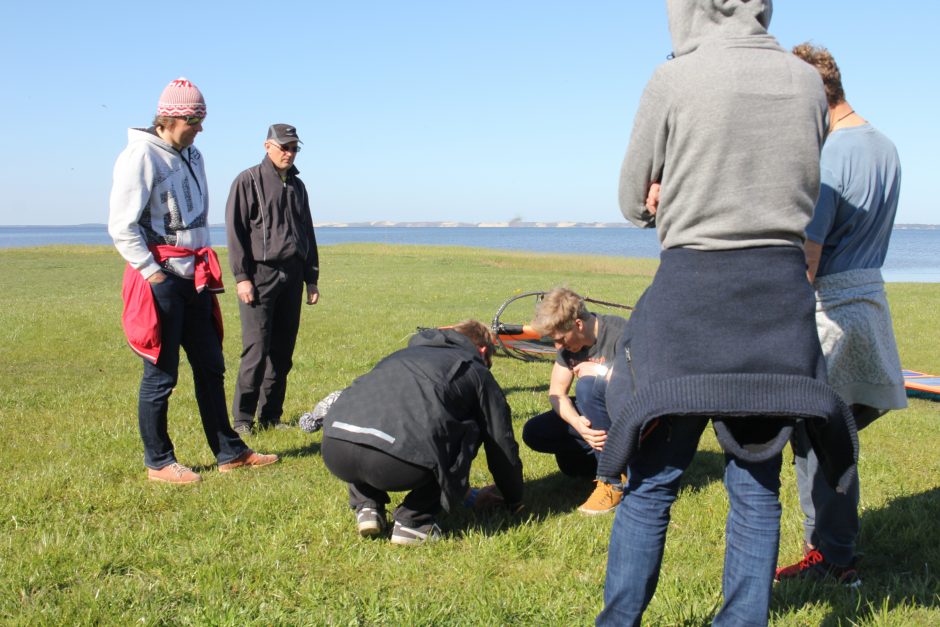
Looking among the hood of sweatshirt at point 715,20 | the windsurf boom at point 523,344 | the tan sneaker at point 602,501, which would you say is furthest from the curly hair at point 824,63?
the windsurf boom at point 523,344

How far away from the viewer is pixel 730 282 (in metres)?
2.27

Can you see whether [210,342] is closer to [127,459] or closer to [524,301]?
[127,459]

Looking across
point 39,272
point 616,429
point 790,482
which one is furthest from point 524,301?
point 39,272

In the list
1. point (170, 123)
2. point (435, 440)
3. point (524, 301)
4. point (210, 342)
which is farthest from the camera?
point (524, 301)

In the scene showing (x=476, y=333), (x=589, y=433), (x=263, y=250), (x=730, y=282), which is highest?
(x=730, y=282)

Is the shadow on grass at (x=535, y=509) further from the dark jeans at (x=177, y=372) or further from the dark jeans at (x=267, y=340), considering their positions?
the dark jeans at (x=267, y=340)

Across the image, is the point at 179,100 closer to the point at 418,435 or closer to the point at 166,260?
the point at 166,260

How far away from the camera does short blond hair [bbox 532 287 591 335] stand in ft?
15.3

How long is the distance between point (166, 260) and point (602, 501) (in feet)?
8.84

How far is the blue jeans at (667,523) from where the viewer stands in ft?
7.97

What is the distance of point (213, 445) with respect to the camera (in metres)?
5.08

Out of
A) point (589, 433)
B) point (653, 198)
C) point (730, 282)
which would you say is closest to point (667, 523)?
point (730, 282)

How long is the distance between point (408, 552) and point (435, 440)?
1.75ft

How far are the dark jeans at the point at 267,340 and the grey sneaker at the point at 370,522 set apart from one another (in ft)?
7.53
